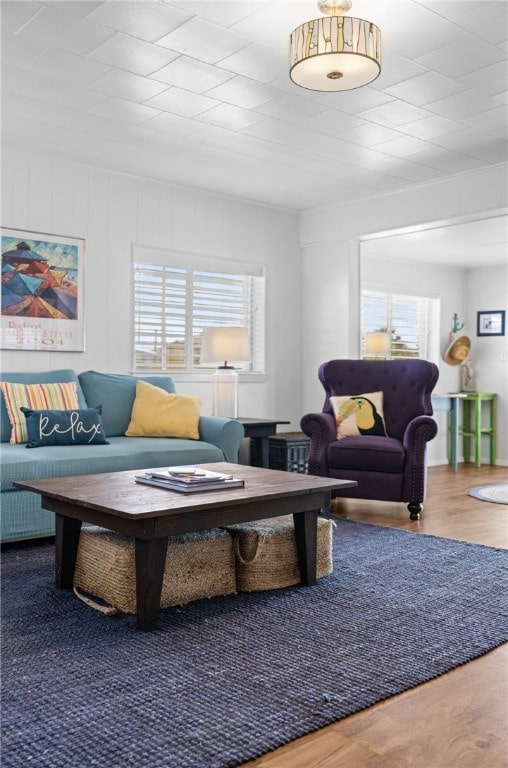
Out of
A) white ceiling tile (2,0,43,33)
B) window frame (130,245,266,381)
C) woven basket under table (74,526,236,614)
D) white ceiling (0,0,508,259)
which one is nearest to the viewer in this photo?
woven basket under table (74,526,236,614)

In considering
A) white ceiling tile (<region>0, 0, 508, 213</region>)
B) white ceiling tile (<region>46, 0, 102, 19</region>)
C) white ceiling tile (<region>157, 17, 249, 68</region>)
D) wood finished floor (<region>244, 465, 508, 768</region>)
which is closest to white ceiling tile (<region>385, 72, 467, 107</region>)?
white ceiling tile (<region>0, 0, 508, 213</region>)

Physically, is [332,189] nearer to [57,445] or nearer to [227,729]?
[57,445]

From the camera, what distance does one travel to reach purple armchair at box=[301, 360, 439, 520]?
4.64m

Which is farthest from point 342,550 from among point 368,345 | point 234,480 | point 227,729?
point 368,345

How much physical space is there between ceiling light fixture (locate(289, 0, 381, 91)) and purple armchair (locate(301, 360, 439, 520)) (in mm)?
2345

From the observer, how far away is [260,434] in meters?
5.29

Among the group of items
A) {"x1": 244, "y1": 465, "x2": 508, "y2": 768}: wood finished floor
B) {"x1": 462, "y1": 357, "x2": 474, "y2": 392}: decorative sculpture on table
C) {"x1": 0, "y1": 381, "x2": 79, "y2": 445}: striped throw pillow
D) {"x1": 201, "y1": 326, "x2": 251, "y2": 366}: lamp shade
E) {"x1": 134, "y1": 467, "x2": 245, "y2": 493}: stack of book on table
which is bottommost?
{"x1": 244, "y1": 465, "x2": 508, "y2": 768}: wood finished floor

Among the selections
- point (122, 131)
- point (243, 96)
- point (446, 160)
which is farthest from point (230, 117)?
point (446, 160)

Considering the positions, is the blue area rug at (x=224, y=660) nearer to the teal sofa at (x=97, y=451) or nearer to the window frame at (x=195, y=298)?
the teal sofa at (x=97, y=451)

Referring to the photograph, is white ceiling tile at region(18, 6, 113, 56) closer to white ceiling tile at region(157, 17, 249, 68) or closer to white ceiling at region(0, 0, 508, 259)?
white ceiling at region(0, 0, 508, 259)

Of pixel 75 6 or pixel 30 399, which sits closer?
pixel 75 6

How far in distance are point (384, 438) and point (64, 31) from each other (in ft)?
10.3

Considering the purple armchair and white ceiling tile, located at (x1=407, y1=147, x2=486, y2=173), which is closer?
the purple armchair

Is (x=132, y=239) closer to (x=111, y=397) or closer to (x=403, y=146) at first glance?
(x=111, y=397)
